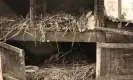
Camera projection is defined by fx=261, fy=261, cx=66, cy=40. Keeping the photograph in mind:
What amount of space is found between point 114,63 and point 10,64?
0.91 m

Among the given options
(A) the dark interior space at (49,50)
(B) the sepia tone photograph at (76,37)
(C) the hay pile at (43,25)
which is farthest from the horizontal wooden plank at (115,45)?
(A) the dark interior space at (49,50)

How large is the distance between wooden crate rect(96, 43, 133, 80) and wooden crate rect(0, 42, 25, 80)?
648mm

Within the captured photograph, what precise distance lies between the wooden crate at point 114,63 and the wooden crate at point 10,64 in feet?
2.13

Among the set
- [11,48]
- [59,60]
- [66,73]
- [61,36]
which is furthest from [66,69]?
[11,48]

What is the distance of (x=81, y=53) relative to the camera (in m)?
2.82

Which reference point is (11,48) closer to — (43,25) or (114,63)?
(43,25)

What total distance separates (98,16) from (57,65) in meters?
0.75

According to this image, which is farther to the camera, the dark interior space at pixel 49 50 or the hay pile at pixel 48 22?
the dark interior space at pixel 49 50

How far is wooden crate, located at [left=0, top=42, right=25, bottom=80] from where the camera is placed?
7.18ft

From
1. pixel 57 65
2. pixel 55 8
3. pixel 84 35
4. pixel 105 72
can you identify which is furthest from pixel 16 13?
pixel 105 72

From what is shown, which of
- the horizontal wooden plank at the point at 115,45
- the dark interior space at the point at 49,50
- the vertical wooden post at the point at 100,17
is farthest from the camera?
the dark interior space at the point at 49,50

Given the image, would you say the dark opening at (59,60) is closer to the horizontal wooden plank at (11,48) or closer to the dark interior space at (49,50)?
the dark interior space at (49,50)

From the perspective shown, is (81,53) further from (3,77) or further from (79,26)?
(3,77)

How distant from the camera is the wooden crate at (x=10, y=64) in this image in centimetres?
219
